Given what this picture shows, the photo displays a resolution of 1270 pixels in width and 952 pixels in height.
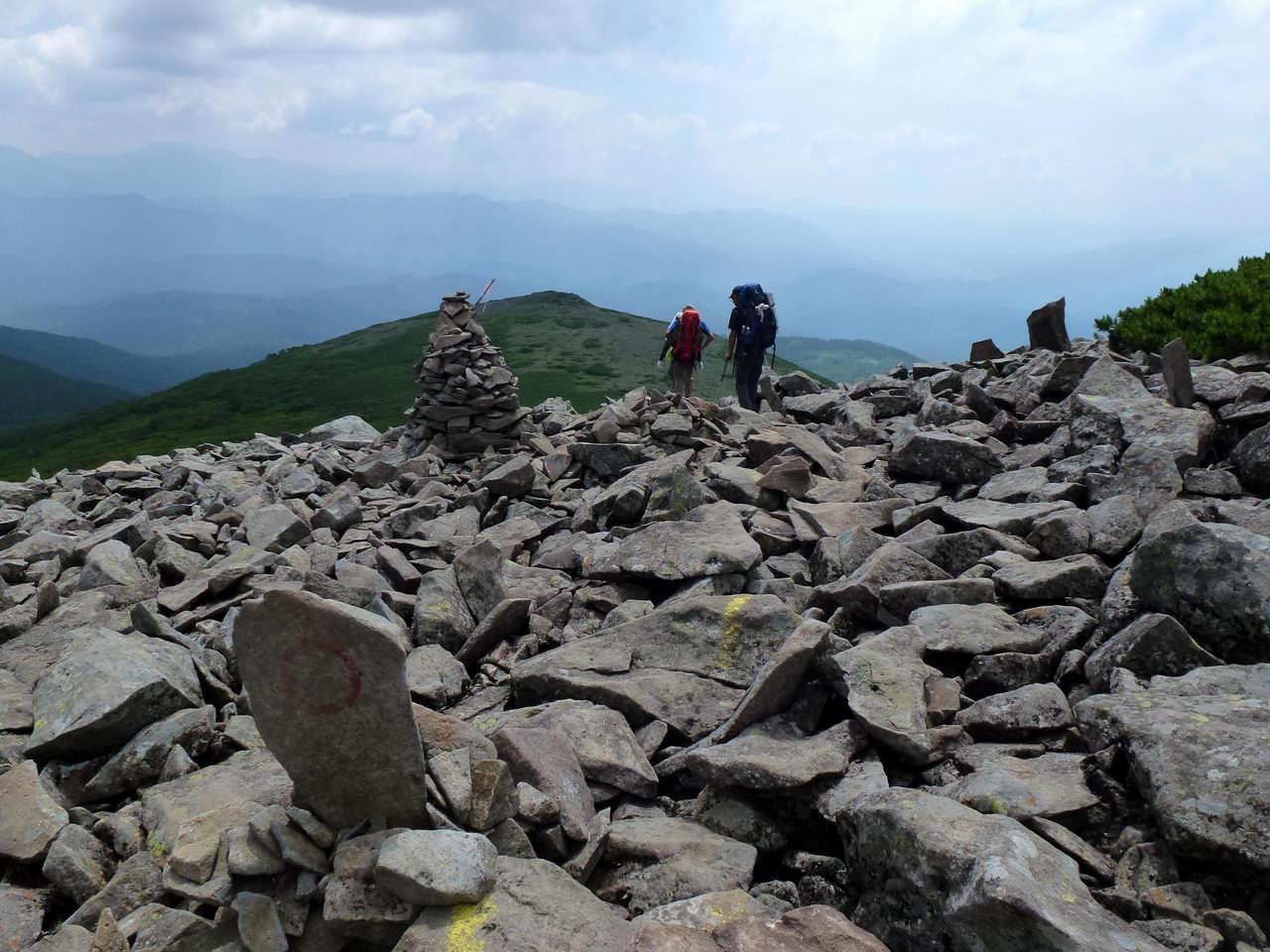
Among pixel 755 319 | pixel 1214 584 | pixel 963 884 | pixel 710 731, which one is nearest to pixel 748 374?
pixel 755 319

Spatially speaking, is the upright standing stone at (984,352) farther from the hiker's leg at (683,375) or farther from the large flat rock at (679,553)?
the large flat rock at (679,553)

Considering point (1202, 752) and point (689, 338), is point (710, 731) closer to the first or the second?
point (1202, 752)

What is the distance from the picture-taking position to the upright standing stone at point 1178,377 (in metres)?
12.6

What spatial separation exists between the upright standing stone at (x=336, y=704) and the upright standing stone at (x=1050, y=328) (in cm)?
2184

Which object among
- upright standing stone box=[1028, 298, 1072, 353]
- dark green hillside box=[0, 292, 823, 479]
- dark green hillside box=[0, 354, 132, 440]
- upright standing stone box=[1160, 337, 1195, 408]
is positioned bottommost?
dark green hillside box=[0, 354, 132, 440]

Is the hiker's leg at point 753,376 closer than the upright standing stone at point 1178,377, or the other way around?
the upright standing stone at point 1178,377

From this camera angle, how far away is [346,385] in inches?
2576

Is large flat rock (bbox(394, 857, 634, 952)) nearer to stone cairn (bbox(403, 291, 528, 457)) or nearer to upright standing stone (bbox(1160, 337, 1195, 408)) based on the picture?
upright standing stone (bbox(1160, 337, 1195, 408))

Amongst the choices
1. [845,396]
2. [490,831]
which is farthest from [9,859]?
[845,396]

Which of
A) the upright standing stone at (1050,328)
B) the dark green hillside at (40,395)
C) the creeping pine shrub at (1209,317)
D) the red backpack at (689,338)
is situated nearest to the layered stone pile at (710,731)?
the creeping pine shrub at (1209,317)

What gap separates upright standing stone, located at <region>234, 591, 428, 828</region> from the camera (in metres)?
5.21

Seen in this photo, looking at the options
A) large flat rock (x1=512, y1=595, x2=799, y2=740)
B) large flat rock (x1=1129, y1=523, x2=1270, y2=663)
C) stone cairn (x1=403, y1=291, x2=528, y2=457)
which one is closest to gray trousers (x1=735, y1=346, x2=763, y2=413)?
stone cairn (x1=403, y1=291, x2=528, y2=457)

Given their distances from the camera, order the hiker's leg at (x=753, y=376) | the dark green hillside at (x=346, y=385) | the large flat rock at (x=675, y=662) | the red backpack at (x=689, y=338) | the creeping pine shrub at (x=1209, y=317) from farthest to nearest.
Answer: the dark green hillside at (x=346, y=385) < the red backpack at (x=689, y=338) < the hiker's leg at (x=753, y=376) < the creeping pine shrub at (x=1209, y=317) < the large flat rock at (x=675, y=662)

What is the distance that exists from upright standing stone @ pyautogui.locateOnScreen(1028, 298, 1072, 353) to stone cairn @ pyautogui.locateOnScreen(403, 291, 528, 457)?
14802 millimetres
